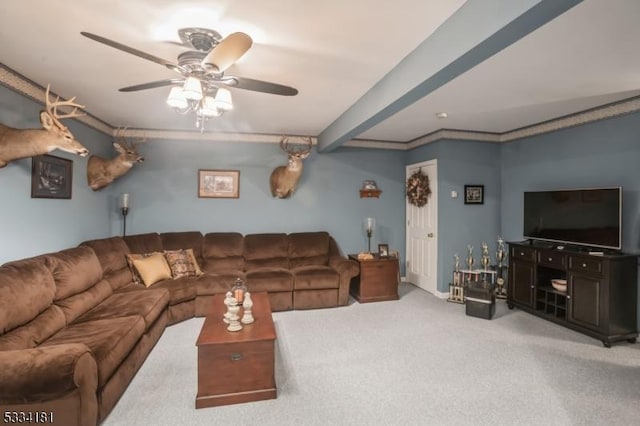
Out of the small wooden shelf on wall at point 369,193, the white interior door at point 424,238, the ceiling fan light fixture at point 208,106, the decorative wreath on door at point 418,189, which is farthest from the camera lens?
the small wooden shelf on wall at point 369,193

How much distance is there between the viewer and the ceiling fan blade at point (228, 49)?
1.59 meters

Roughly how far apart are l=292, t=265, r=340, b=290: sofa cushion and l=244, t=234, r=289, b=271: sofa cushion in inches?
16.0

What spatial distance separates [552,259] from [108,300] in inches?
189

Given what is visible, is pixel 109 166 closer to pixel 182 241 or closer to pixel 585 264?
pixel 182 241

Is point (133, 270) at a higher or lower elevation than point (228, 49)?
lower

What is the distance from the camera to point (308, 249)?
4.82 meters

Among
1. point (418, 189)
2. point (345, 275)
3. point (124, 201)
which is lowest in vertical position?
point (345, 275)

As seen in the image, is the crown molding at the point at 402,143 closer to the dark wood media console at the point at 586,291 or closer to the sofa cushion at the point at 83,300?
the dark wood media console at the point at 586,291

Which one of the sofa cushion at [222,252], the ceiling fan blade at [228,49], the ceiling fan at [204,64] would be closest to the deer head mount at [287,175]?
the sofa cushion at [222,252]

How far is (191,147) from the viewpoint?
4.93m

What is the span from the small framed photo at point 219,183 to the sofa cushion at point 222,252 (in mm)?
699

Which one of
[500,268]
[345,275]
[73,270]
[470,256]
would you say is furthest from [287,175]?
[500,268]

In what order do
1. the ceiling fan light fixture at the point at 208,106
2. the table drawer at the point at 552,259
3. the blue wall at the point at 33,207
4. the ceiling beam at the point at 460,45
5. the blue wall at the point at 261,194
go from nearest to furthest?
the ceiling beam at the point at 460,45 → the ceiling fan light fixture at the point at 208,106 → the blue wall at the point at 33,207 → the table drawer at the point at 552,259 → the blue wall at the point at 261,194

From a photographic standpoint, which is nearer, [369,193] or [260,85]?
→ [260,85]
